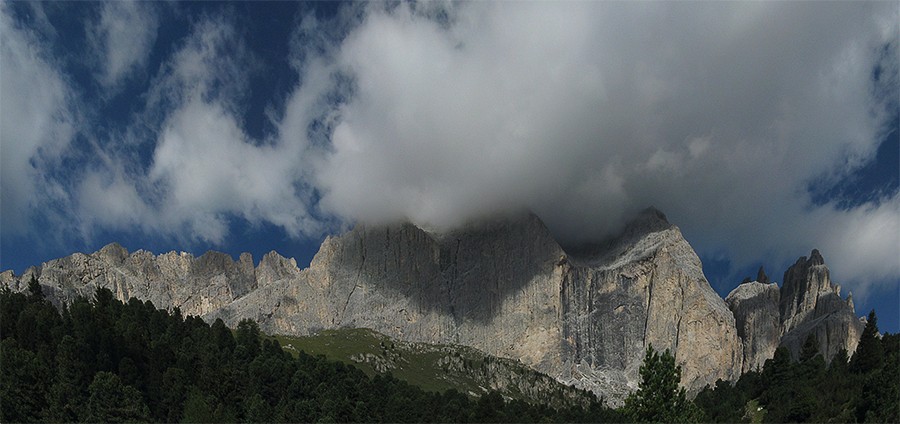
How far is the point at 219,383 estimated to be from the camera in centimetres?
14400

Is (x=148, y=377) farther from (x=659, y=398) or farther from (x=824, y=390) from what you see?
(x=824, y=390)

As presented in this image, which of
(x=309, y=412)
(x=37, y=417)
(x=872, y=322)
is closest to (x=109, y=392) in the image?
(x=37, y=417)

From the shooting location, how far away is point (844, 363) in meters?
162

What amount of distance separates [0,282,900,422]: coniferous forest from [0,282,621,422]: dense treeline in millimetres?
265

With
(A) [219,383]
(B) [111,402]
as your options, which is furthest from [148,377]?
(B) [111,402]

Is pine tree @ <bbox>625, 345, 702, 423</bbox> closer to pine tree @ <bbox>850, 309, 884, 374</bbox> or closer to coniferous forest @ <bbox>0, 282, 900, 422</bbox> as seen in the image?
coniferous forest @ <bbox>0, 282, 900, 422</bbox>

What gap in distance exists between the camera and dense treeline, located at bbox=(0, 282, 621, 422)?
359 feet

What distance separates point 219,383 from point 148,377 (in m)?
16.9

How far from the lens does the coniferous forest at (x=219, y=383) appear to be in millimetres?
106625

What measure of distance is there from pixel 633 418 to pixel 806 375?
346ft

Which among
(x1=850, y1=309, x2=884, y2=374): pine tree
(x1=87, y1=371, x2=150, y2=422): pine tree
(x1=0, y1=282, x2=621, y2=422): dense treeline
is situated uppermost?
(x1=850, y1=309, x2=884, y2=374): pine tree

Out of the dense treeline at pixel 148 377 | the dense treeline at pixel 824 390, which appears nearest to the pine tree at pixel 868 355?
the dense treeline at pixel 824 390

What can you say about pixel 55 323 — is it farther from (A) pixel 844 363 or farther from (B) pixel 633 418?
(A) pixel 844 363

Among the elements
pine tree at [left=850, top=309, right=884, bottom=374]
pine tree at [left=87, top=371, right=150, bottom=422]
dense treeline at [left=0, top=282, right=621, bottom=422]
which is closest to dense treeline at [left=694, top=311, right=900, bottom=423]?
pine tree at [left=850, top=309, right=884, bottom=374]
